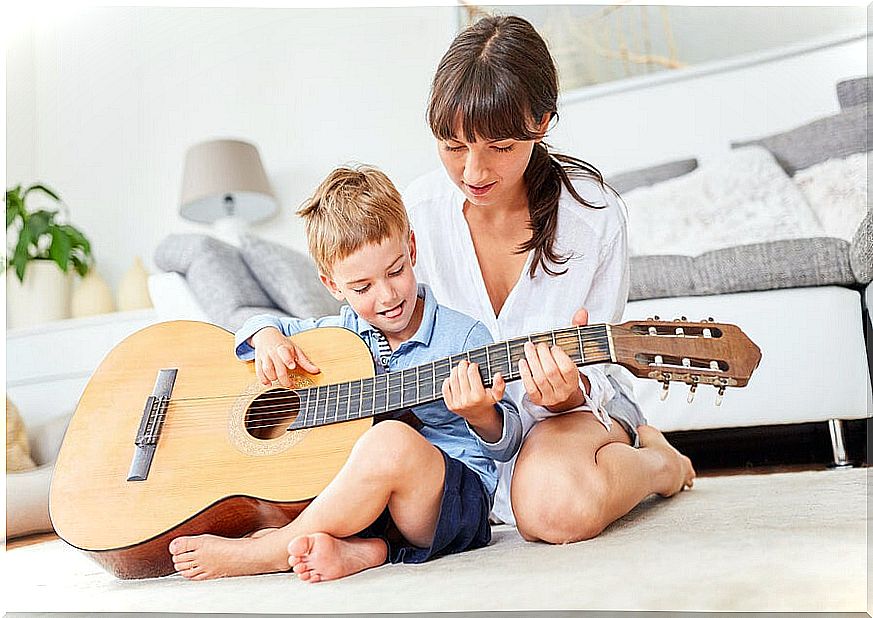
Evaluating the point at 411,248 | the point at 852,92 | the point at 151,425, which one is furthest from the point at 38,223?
the point at 852,92

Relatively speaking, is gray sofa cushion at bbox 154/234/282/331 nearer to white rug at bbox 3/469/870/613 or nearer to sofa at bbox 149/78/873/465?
sofa at bbox 149/78/873/465

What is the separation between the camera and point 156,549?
878 millimetres

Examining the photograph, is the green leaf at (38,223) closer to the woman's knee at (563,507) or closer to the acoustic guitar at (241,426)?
the acoustic guitar at (241,426)

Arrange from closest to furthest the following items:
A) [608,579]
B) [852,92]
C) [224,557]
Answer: [608,579], [224,557], [852,92]

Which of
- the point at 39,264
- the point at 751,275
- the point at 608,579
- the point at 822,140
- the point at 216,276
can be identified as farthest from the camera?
the point at 39,264

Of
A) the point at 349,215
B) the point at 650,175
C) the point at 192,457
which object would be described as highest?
the point at 650,175

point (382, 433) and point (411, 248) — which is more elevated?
point (411, 248)

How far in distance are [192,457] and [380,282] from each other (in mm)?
277

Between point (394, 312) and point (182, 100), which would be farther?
point (182, 100)

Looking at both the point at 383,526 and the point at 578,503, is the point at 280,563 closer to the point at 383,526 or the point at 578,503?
the point at 383,526

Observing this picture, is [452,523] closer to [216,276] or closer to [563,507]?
[563,507]

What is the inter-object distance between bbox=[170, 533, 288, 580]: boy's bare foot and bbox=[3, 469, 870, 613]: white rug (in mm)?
12

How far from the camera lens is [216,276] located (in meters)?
1.19

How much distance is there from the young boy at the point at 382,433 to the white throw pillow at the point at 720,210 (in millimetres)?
900
